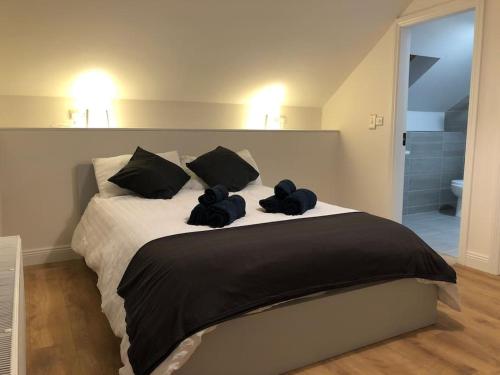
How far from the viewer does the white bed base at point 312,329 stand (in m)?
1.83

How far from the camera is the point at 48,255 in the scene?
3498 millimetres

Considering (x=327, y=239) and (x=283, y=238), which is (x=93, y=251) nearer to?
(x=283, y=238)

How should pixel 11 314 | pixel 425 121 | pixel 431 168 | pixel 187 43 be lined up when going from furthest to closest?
pixel 425 121 < pixel 431 168 < pixel 187 43 < pixel 11 314

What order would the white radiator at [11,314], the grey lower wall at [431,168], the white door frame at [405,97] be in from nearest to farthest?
the white radiator at [11,314] < the white door frame at [405,97] < the grey lower wall at [431,168]

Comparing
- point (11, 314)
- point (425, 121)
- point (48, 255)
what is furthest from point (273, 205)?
point (425, 121)

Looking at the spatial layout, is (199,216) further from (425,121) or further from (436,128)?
(436,128)

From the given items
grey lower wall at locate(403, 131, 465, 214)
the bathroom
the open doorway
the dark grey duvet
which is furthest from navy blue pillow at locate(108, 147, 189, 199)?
grey lower wall at locate(403, 131, 465, 214)

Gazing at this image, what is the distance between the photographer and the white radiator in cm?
109

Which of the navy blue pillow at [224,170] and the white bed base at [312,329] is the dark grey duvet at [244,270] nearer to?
the white bed base at [312,329]

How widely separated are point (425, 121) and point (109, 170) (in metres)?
3.95

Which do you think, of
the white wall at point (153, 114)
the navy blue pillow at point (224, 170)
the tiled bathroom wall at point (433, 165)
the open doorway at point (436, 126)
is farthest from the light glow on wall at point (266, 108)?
the tiled bathroom wall at point (433, 165)

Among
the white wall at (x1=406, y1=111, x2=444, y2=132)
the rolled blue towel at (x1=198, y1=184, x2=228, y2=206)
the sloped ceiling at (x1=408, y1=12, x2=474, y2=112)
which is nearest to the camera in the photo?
the rolled blue towel at (x1=198, y1=184, x2=228, y2=206)

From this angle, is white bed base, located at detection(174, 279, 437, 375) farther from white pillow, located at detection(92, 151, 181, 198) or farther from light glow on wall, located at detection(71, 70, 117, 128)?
light glow on wall, located at detection(71, 70, 117, 128)

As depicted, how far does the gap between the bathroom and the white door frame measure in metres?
0.45
